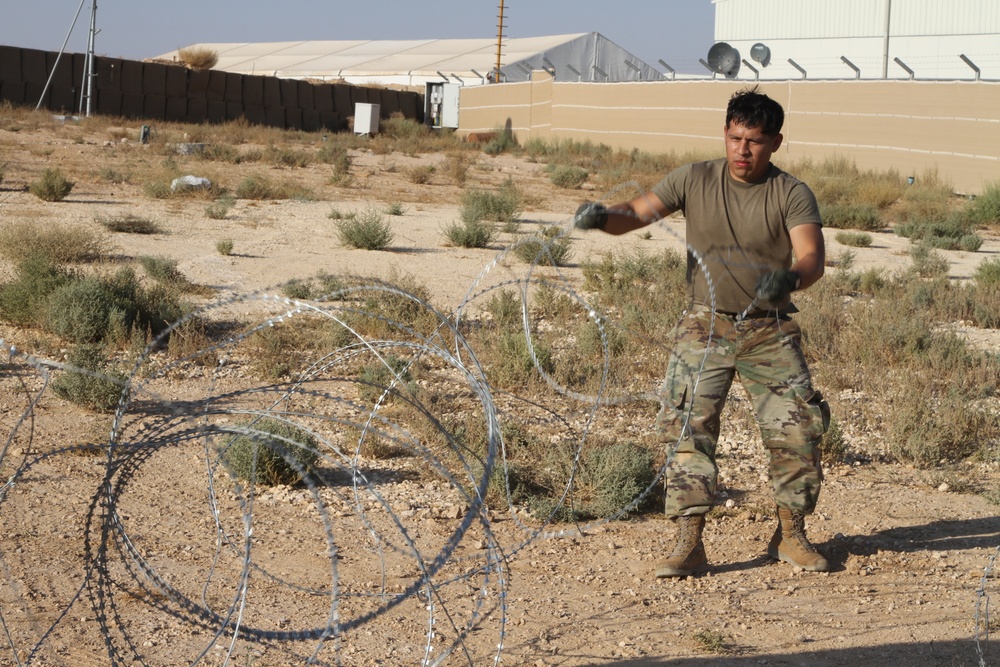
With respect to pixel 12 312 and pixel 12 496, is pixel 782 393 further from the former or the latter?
pixel 12 312

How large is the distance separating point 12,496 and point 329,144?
1090 inches

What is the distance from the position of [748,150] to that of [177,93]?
3708 centimetres

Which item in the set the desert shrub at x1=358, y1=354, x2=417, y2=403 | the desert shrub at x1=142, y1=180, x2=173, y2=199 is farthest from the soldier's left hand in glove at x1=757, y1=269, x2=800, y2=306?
the desert shrub at x1=142, y1=180, x2=173, y2=199

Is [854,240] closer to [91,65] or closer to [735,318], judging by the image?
[735,318]

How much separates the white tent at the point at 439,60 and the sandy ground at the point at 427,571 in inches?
1735

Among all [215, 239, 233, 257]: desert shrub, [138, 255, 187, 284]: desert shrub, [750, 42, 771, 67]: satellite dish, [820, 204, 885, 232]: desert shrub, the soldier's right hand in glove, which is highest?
[750, 42, 771, 67]: satellite dish

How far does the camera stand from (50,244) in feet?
34.9

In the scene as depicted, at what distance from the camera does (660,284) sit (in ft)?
35.5

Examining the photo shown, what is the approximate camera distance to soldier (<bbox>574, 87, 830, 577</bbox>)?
176 inches

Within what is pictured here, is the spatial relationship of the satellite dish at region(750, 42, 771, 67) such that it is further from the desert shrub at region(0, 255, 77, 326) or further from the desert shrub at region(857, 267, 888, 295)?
the desert shrub at region(0, 255, 77, 326)

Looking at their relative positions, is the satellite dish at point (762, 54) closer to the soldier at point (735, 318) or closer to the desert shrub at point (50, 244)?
the desert shrub at point (50, 244)

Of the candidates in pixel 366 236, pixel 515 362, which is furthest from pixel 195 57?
pixel 515 362

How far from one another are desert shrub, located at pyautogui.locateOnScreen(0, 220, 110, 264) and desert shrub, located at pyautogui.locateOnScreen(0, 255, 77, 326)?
0.87 meters

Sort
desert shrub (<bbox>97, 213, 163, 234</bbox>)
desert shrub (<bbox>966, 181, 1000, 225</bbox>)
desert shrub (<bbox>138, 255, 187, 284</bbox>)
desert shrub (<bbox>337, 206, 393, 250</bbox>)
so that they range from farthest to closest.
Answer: desert shrub (<bbox>966, 181, 1000, 225</bbox>) → desert shrub (<bbox>97, 213, 163, 234</bbox>) → desert shrub (<bbox>337, 206, 393, 250</bbox>) → desert shrub (<bbox>138, 255, 187, 284</bbox>)
